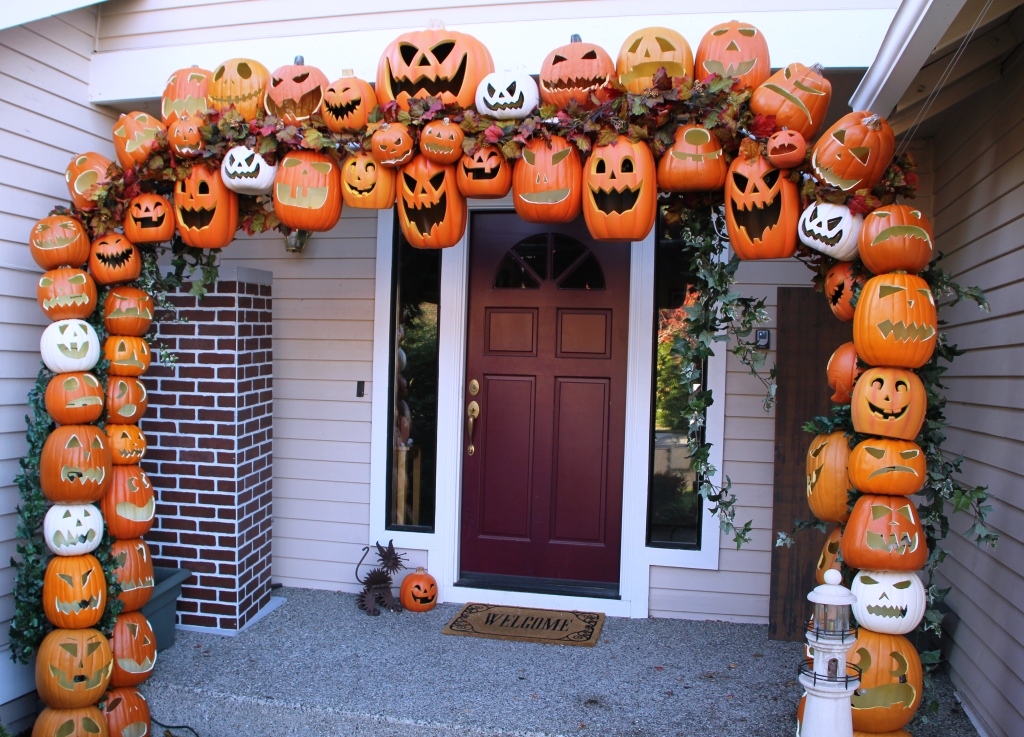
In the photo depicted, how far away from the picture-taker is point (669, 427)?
3.96 m

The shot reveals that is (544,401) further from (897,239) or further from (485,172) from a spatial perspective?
(897,239)

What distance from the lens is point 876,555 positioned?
2.23m

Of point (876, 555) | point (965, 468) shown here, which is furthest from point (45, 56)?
point (965, 468)

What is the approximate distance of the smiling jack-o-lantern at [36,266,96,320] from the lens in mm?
2938

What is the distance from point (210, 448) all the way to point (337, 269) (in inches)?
45.4

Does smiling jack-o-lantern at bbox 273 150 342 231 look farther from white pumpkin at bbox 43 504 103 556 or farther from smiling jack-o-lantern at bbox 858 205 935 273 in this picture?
smiling jack-o-lantern at bbox 858 205 935 273

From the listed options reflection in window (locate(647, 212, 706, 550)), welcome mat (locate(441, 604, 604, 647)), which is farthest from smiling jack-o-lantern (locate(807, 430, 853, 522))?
welcome mat (locate(441, 604, 604, 647))

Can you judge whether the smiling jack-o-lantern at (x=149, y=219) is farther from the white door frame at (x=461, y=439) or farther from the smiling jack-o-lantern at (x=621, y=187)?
the smiling jack-o-lantern at (x=621, y=187)

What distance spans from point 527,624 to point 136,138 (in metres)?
2.77

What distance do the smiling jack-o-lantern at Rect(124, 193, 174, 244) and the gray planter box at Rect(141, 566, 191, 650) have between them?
1.58 meters

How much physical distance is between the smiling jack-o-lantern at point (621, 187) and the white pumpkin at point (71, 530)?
2.16 m

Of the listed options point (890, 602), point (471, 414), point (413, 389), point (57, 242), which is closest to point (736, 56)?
point (890, 602)

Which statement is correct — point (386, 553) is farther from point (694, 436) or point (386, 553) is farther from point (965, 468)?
point (965, 468)

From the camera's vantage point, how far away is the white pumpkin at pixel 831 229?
7.67ft
